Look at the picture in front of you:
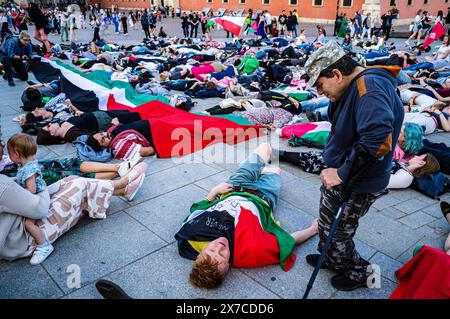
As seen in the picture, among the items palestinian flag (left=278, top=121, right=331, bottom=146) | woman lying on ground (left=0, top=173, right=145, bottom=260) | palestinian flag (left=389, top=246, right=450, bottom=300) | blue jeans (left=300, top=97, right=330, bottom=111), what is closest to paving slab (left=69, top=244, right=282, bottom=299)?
woman lying on ground (left=0, top=173, right=145, bottom=260)

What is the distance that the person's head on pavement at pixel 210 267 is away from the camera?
8.38ft

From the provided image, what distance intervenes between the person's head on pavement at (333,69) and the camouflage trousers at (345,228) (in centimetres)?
68

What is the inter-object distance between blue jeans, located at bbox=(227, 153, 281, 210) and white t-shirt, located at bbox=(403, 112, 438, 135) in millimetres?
3647

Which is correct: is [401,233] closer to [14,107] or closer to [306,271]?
[306,271]

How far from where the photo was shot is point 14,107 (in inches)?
299

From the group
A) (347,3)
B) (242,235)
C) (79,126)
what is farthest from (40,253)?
(347,3)

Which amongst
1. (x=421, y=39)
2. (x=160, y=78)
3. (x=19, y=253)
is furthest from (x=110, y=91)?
(x=421, y=39)

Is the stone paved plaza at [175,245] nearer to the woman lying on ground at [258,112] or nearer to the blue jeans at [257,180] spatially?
the blue jeans at [257,180]

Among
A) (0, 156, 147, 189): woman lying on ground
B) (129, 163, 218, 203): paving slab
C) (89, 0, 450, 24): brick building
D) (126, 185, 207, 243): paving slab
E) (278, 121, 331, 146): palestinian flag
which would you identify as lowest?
(126, 185, 207, 243): paving slab

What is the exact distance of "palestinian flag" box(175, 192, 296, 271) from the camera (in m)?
2.85

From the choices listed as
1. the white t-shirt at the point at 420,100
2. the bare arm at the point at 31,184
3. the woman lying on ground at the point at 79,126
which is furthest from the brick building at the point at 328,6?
the bare arm at the point at 31,184

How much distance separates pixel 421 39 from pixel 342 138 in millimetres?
23798

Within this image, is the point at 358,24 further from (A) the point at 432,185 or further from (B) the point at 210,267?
(B) the point at 210,267

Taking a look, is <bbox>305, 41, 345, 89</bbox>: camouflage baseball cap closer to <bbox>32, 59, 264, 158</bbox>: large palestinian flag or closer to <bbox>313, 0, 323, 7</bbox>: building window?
<bbox>32, 59, 264, 158</bbox>: large palestinian flag
